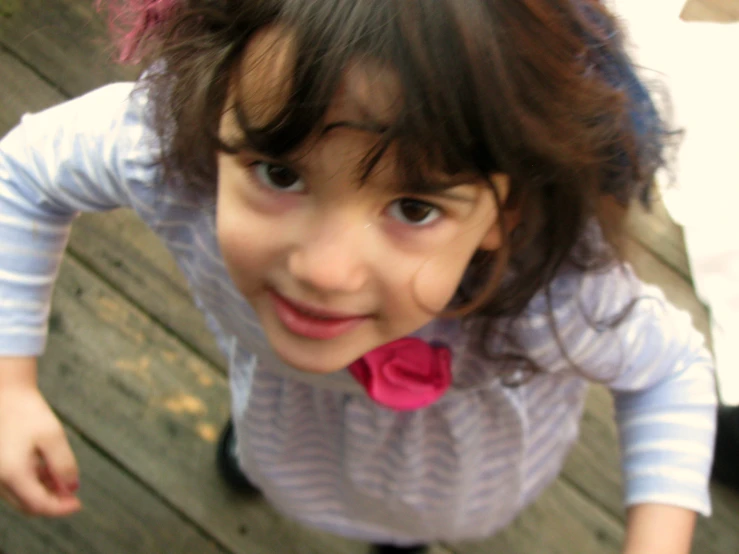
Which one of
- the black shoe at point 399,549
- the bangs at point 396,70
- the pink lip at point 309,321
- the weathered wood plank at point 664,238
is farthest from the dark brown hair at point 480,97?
the weathered wood plank at point 664,238

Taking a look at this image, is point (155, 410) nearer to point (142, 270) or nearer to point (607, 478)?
point (142, 270)

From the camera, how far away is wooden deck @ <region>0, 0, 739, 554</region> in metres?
1.07

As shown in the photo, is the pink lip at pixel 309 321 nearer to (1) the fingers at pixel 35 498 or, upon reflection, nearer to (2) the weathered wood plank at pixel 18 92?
(1) the fingers at pixel 35 498

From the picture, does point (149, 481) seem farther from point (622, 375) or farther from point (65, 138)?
point (622, 375)

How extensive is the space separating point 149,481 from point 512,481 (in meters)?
0.52

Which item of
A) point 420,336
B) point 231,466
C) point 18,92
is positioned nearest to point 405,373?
point 420,336

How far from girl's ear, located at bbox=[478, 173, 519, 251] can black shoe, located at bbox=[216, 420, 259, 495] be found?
0.62m

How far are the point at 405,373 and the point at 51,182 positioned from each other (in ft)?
1.18

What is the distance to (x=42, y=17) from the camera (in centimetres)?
134

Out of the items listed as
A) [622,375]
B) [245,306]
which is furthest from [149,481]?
[622,375]

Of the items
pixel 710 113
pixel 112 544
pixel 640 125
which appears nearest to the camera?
pixel 640 125

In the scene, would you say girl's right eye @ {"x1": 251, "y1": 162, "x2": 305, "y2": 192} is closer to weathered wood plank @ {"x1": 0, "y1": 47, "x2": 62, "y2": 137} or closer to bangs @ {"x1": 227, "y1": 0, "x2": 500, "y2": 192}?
bangs @ {"x1": 227, "y1": 0, "x2": 500, "y2": 192}

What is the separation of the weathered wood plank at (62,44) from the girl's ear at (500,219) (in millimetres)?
941

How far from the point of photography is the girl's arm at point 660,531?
69cm
